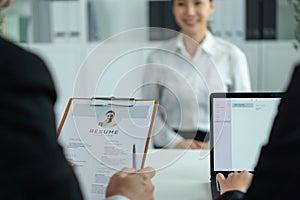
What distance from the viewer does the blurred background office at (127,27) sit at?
3.52 meters

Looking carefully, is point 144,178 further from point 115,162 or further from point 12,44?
point 12,44

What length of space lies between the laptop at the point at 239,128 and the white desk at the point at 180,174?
0.09 metres

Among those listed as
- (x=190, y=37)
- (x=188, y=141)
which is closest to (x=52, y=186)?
(x=188, y=141)

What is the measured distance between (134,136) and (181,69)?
0.40m

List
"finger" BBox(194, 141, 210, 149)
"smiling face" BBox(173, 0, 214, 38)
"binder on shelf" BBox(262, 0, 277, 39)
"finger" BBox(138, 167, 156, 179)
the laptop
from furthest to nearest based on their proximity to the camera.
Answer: "binder on shelf" BBox(262, 0, 277, 39), "smiling face" BBox(173, 0, 214, 38), "finger" BBox(194, 141, 210, 149), the laptop, "finger" BBox(138, 167, 156, 179)

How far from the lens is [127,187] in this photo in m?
1.05

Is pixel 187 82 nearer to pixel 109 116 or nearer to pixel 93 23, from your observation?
pixel 109 116

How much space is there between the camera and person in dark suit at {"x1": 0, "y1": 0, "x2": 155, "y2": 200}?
2.27ft

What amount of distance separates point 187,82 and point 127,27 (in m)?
2.02

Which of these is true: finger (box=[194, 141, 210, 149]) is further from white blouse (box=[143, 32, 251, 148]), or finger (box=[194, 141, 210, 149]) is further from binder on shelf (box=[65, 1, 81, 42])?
binder on shelf (box=[65, 1, 81, 42])

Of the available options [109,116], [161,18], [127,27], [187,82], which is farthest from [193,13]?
[109,116]

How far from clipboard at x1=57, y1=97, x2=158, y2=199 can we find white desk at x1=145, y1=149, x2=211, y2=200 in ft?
0.22

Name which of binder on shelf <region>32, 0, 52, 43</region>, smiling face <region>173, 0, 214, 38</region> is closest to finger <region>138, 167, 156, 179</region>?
smiling face <region>173, 0, 214, 38</region>

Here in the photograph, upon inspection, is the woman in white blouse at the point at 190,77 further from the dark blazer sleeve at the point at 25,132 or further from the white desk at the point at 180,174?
the dark blazer sleeve at the point at 25,132
